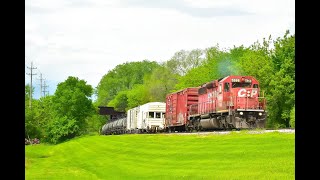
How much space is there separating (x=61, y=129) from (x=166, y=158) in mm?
2445

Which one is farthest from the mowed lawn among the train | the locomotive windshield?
the locomotive windshield

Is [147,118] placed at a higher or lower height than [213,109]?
→ lower

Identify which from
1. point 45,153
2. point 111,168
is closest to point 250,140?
point 111,168

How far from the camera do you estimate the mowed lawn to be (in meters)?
8.53

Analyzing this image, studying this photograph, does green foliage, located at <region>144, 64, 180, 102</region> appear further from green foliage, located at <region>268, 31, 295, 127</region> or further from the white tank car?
the white tank car

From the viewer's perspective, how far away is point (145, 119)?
3203 centimetres

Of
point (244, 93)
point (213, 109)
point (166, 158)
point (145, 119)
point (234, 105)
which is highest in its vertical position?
point (244, 93)

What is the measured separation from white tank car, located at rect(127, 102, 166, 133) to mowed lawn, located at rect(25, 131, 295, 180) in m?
20.5

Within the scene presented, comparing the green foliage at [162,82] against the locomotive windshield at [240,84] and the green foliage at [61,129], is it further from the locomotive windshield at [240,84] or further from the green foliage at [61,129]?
the green foliage at [61,129]

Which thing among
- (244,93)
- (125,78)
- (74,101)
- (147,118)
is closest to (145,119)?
(147,118)

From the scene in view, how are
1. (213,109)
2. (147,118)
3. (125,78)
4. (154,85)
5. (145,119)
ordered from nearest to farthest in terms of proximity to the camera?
1. (125,78)
2. (154,85)
3. (213,109)
4. (145,119)
5. (147,118)

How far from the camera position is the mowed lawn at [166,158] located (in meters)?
8.53

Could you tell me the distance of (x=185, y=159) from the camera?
10133mm

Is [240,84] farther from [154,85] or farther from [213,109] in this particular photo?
[154,85]
